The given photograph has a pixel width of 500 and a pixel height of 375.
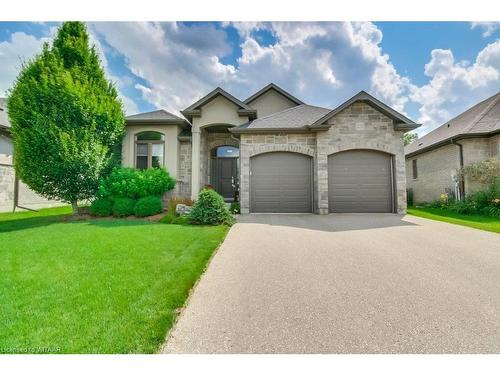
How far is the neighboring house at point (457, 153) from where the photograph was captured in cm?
1112

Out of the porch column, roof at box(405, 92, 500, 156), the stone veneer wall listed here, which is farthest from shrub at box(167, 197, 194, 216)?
roof at box(405, 92, 500, 156)

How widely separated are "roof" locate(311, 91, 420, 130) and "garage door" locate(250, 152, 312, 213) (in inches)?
69.8

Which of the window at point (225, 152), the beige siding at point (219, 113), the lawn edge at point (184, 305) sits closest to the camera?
the lawn edge at point (184, 305)

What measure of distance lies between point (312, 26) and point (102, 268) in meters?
6.32

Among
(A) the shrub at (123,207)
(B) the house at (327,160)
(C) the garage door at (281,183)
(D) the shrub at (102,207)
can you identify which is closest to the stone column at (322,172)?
(B) the house at (327,160)

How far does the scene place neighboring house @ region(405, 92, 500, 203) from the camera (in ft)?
36.5

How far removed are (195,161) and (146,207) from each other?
3267 mm

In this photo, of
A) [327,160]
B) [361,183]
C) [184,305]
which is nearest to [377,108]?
[327,160]

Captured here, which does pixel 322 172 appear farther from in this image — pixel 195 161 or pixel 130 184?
pixel 130 184

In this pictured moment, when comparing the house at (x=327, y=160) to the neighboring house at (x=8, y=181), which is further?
the neighboring house at (x=8, y=181)

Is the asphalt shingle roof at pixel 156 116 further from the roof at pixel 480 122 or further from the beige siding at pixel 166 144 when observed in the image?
the roof at pixel 480 122

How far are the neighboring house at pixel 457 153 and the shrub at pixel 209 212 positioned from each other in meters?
11.7

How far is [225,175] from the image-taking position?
42.1ft
